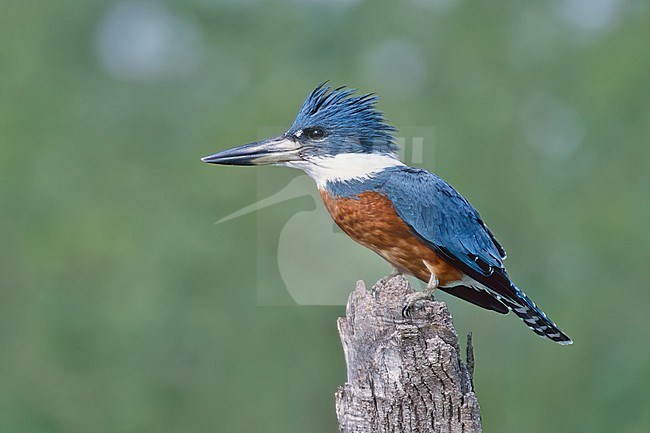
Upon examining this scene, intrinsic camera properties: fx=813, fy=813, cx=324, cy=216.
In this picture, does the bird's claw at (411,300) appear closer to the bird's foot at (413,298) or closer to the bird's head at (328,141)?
the bird's foot at (413,298)

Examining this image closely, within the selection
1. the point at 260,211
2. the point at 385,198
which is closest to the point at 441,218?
the point at 385,198

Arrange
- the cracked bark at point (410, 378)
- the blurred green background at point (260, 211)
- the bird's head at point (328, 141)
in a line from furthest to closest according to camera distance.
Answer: the blurred green background at point (260, 211)
the bird's head at point (328, 141)
the cracked bark at point (410, 378)

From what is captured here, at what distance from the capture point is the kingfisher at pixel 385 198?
9.31ft

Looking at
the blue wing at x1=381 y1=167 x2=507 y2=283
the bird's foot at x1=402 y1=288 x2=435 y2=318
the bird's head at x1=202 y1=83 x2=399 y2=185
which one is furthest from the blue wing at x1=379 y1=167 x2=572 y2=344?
the bird's foot at x1=402 y1=288 x2=435 y2=318

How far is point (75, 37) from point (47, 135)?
0.79 meters

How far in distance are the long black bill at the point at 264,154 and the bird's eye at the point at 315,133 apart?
2.0 inches

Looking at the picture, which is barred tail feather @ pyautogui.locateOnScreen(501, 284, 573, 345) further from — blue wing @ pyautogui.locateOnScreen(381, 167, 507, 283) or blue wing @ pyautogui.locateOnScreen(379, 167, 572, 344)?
blue wing @ pyautogui.locateOnScreen(381, 167, 507, 283)

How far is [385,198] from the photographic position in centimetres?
285

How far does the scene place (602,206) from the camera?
520 cm

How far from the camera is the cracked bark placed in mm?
2416

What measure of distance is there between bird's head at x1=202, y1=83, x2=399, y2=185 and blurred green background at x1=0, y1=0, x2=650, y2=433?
75.4 inches

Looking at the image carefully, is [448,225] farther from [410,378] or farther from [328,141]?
[410,378]

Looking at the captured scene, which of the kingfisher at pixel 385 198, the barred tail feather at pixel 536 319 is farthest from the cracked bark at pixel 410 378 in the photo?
the barred tail feather at pixel 536 319

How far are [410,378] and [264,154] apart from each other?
3.28 ft
